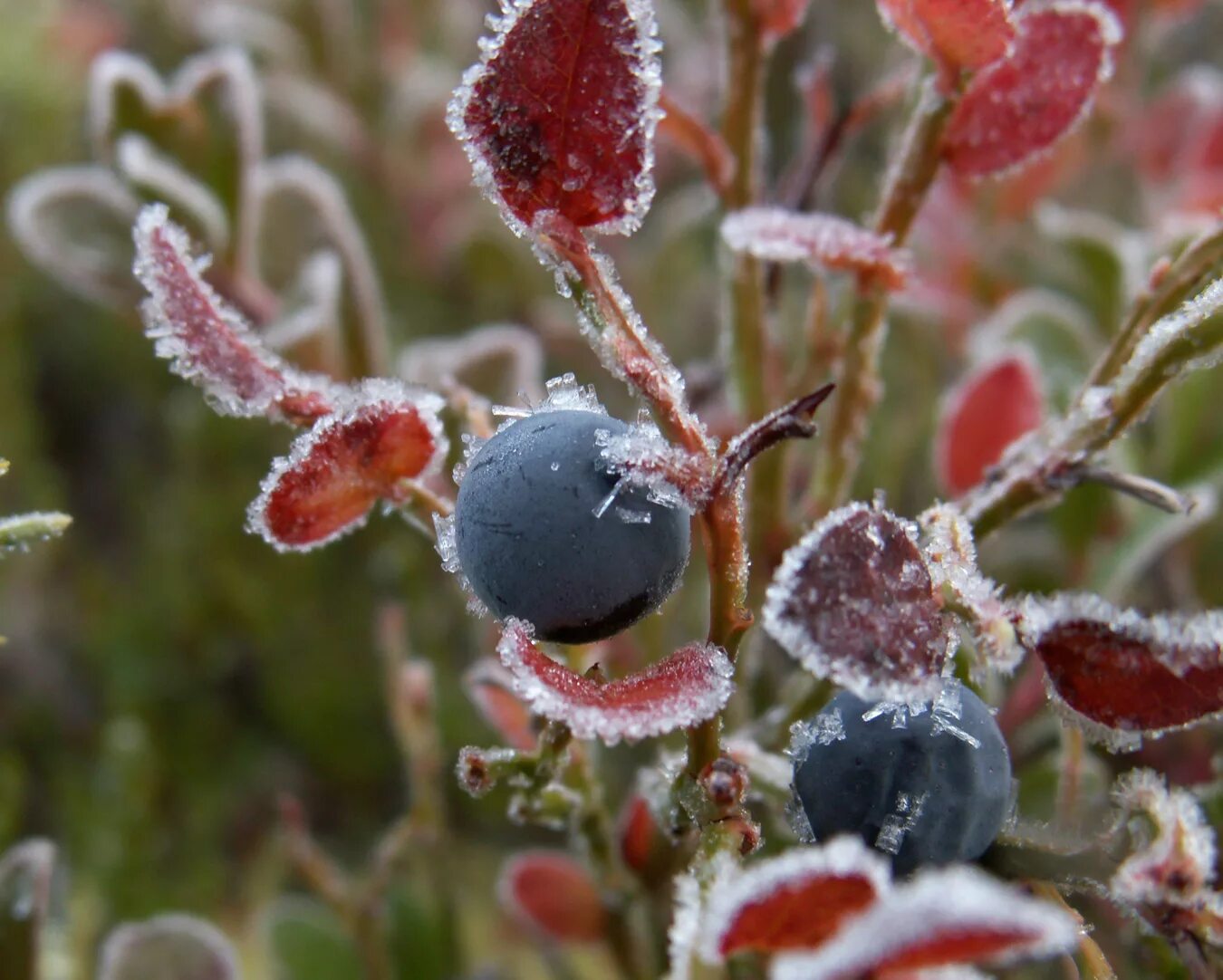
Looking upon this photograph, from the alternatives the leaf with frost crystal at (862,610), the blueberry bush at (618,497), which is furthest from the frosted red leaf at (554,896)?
the leaf with frost crystal at (862,610)

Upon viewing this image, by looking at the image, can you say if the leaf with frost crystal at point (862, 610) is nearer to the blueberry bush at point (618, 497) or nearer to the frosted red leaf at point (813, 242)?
the blueberry bush at point (618, 497)

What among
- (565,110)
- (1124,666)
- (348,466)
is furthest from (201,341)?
(1124,666)

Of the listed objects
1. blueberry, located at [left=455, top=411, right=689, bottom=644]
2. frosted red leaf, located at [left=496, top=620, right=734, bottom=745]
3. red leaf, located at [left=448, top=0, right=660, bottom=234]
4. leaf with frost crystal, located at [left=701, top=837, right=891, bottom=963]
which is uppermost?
red leaf, located at [left=448, top=0, right=660, bottom=234]

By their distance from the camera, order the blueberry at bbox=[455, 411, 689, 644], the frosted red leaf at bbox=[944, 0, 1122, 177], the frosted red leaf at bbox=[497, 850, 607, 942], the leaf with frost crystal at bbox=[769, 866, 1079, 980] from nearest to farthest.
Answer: the leaf with frost crystal at bbox=[769, 866, 1079, 980] < the blueberry at bbox=[455, 411, 689, 644] < the frosted red leaf at bbox=[944, 0, 1122, 177] < the frosted red leaf at bbox=[497, 850, 607, 942]

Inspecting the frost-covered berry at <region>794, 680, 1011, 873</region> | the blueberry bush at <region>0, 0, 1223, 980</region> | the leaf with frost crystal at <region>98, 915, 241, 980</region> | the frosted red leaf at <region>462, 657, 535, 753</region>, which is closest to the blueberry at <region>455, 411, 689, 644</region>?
the blueberry bush at <region>0, 0, 1223, 980</region>

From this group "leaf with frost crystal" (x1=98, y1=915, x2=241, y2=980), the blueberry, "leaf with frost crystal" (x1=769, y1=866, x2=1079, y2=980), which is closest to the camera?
"leaf with frost crystal" (x1=769, y1=866, x2=1079, y2=980)

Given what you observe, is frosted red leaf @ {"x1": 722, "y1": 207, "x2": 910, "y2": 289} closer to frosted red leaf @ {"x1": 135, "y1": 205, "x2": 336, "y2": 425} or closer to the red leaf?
the red leaf

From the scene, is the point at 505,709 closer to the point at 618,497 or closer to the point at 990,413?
the point at 618,497
